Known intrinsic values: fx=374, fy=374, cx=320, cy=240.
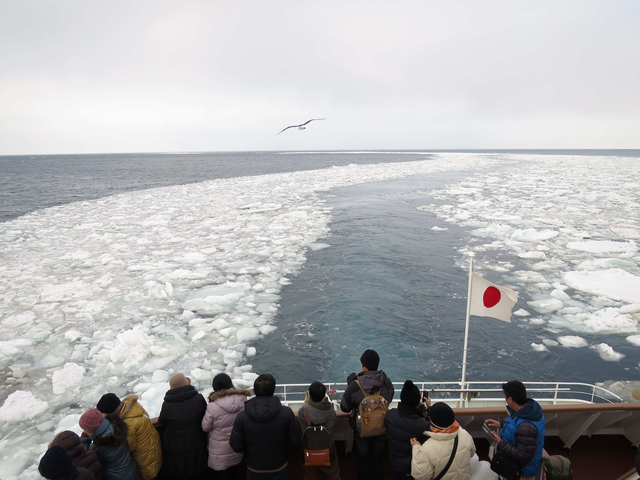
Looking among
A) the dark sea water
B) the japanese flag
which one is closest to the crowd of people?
the japanese flag

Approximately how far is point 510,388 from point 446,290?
9.33m

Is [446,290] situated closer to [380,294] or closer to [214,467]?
[380,294]

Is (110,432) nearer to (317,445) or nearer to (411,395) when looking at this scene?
(317,445)

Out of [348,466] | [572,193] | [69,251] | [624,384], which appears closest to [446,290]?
[624,384]

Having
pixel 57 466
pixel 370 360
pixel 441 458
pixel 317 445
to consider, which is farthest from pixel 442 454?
pixel 57 466

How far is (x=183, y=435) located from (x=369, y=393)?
1615mm

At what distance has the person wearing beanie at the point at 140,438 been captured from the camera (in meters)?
2.99

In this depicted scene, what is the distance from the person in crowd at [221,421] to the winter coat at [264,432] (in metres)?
0.22

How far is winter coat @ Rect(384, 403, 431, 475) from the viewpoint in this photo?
2.88 m

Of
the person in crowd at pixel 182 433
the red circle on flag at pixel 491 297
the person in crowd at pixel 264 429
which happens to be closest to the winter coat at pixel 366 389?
the person in crowd at pixel 264 429

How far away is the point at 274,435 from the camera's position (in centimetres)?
290

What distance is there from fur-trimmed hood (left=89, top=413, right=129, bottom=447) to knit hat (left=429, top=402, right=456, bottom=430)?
7.54 ft

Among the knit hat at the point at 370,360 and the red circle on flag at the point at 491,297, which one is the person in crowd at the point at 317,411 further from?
the red circle on flag at the point at 491,297

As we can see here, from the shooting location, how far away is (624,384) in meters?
7.38
